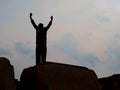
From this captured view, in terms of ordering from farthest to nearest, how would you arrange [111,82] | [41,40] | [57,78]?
[41,40] < [111,82] < [57,78]

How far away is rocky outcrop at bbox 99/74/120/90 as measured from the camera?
1529cm

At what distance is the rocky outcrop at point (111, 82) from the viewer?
15.3 metres

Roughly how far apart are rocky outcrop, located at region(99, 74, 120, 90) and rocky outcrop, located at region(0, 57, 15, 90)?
15.1ft

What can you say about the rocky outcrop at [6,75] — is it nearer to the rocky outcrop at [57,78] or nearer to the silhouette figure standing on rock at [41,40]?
the rocky outcrop at [57,78]

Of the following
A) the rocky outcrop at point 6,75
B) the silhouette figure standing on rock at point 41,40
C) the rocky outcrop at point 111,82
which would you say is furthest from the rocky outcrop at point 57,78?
the silhouette figure standing on rock at point 41,40

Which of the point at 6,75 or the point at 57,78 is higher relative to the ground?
the point at 6,75

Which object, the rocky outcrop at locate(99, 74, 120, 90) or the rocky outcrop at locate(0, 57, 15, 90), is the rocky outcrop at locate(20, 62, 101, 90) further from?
the rocky outcrop at locate(0, 57, 15, 90)

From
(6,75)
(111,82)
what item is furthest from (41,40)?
(6,75)

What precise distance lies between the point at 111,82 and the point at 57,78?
2.97 meters

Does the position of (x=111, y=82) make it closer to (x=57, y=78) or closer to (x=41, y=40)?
(x=57, y=78)

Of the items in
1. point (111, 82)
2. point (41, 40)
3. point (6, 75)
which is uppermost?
point (6, 75)

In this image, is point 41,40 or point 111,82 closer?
point 111,82

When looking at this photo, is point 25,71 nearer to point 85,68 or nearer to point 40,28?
point 85,68

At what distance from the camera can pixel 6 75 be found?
1205cm
